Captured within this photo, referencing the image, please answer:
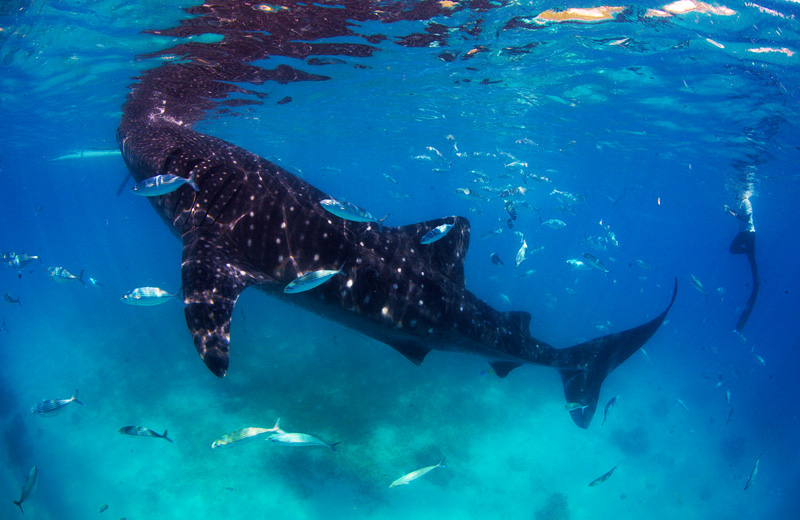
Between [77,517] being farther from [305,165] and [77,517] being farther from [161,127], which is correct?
[305,165]

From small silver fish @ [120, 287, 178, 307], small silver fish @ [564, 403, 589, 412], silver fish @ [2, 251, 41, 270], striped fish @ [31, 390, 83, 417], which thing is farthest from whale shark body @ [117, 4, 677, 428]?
silver fish @ [2, 251, 41, 270]

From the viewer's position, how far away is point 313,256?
436 cm

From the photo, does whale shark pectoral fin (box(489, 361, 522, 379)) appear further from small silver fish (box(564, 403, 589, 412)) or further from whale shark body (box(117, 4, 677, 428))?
small silver fish (box(564, 403, 589, 412))

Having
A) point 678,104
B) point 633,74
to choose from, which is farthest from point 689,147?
point 633,74

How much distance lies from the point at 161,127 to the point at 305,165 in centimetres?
5081

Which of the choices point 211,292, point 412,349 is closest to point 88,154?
point 211,292

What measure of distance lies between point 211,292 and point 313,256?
120 centimetres

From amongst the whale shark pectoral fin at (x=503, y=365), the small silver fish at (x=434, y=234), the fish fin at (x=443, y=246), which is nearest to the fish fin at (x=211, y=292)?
the fish fin at (x=443, y=246)

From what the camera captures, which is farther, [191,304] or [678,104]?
[678,104]

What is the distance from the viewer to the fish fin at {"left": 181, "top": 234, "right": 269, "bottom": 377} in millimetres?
3189

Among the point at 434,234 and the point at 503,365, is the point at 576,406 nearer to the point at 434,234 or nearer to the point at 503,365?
the point at 503,365

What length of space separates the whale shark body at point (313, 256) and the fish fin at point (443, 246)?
0.05 feet

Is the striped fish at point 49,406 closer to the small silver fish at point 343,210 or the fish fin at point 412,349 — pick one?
the fish fin at point 412,349

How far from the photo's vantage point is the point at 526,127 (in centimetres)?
2484
